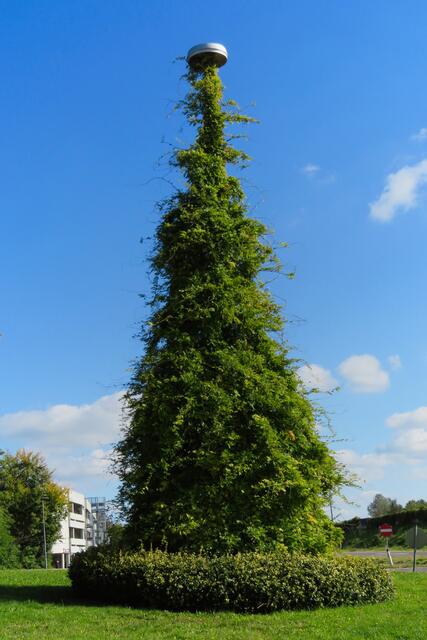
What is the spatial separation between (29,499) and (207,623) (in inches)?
2207

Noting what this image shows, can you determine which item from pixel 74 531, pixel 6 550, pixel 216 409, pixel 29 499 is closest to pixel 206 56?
pixel 216 409

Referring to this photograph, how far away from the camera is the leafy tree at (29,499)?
6175cm

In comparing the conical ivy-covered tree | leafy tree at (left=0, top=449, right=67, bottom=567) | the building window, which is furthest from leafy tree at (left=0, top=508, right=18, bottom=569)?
the building window

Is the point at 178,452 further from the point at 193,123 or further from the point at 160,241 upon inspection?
the point at 193,123

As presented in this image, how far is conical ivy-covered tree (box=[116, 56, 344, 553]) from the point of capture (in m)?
13.2

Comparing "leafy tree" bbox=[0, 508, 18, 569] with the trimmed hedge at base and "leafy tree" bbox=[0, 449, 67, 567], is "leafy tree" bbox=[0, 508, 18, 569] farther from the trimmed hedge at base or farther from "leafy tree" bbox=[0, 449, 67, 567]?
the trimmed hedge at base

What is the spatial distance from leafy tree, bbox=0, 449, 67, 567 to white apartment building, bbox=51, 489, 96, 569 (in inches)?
1268

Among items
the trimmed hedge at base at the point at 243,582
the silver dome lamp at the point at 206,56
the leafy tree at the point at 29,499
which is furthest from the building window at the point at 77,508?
the trimmed hedge at base at the point at 243,582

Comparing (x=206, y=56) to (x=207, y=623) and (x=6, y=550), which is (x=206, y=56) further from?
(x=6, y=550)

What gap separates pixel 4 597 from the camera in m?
13.7

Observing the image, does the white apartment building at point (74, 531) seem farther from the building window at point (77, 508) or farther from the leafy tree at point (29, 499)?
the leafy tree at point (29, 499)

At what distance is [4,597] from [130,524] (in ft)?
9.57

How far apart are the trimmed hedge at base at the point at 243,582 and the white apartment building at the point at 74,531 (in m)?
87.6

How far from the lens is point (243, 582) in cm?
1123
